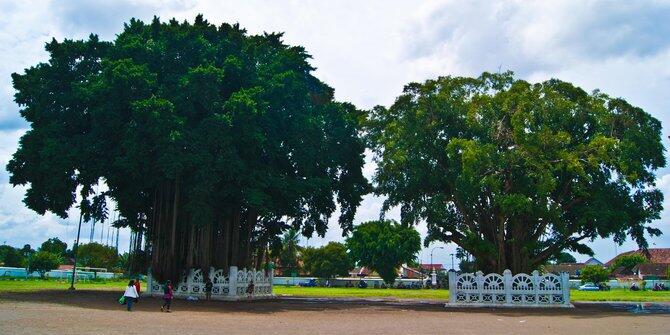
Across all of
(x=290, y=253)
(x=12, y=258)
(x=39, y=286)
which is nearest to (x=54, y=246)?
(x=12, y=258)

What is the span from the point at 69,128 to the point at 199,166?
311 inches

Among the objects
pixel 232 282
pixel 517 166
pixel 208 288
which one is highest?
pixel 517 166

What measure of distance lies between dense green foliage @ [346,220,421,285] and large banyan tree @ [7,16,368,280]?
130ft

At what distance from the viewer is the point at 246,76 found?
28.8 metres

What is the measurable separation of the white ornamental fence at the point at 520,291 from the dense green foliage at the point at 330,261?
5584 centimetres

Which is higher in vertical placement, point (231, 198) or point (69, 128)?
point (69, 128)

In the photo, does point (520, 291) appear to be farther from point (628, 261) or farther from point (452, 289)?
point (628, 261)

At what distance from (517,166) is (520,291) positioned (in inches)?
243

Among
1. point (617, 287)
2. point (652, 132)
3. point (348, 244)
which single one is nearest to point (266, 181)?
point (652, 132)

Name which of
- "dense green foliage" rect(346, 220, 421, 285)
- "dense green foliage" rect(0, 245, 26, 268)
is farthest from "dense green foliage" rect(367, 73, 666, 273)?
"dense green foliage" rect(0, 245, 26, 268)

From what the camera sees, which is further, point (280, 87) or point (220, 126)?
point (280, 87)

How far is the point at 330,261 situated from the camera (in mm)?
85500

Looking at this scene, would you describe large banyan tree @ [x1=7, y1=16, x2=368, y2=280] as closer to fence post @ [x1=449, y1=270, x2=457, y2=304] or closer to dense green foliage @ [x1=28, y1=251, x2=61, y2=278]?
fence post @ [x1=449, y1=270, x2=457, y2=304]

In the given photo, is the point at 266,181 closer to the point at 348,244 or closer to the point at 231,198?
the point at 231,198
